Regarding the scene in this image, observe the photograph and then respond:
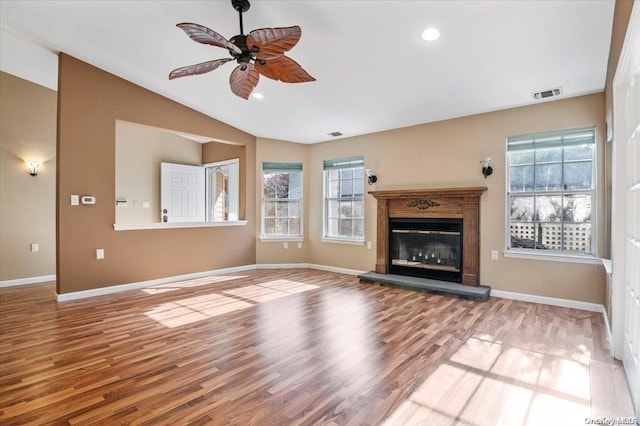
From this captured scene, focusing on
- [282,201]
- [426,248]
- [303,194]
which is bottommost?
[426,248]

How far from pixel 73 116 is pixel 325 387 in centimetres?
455

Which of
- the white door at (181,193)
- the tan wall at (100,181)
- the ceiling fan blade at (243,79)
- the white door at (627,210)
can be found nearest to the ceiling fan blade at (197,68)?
the ceiling fan blade at (243,79)

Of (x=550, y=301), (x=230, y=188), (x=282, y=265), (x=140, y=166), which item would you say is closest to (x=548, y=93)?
(x=550, y=301)

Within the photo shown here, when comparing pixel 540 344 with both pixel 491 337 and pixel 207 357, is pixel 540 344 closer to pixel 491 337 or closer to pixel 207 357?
pixel 491 337

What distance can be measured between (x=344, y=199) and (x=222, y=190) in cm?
296

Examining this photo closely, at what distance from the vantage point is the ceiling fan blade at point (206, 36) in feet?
7.67

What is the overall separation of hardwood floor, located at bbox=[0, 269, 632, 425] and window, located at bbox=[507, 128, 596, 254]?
0.86 m

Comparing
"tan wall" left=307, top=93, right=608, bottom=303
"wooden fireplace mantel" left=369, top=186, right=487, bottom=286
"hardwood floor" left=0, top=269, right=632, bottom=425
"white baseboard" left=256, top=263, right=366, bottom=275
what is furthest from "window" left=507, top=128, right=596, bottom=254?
"white baseboard" left=256, top=263, right=366, bottom=275

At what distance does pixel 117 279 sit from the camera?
4625 mm

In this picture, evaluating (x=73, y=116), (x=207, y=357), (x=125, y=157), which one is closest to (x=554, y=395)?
(x=207, y=357)

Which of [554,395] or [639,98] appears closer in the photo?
[639,98]

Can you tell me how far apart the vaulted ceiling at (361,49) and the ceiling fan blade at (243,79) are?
1.92 ft

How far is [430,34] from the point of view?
9.64 ft

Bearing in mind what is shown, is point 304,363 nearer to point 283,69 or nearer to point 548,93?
point 283,69
